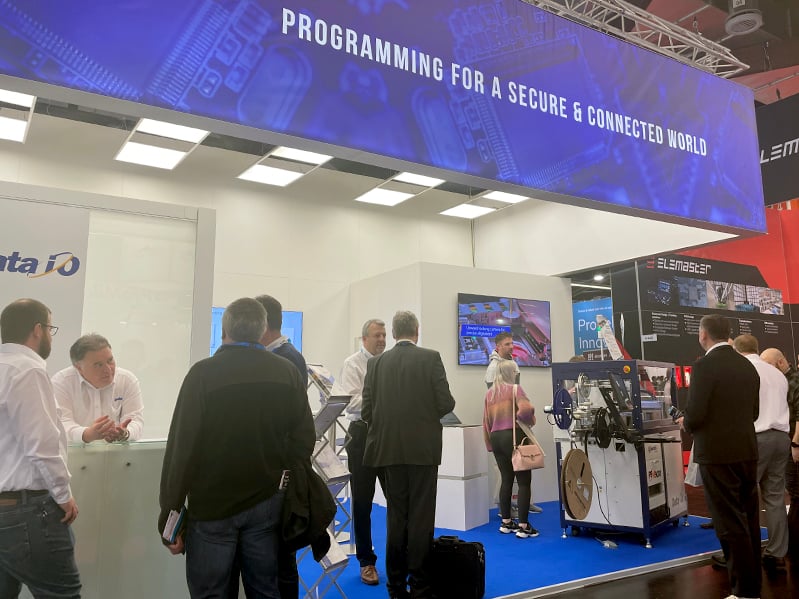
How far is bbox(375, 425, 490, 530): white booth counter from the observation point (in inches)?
233

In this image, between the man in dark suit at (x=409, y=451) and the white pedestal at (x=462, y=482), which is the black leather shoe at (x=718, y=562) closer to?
the white pedestal at (x=462, y=482)

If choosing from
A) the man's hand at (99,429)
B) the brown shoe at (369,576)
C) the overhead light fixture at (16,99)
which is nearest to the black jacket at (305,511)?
the man's hand at (99,429)

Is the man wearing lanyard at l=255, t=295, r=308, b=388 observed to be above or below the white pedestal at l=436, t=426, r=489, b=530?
above

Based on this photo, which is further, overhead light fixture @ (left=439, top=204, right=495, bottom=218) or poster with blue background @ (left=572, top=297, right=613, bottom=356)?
overhead light fixture @ (left=439, top=204, right=495, bottom=218)

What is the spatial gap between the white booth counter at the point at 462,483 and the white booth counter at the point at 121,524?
3336mm

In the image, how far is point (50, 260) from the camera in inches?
135

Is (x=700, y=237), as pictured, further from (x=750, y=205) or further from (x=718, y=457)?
(x=718, y=457)

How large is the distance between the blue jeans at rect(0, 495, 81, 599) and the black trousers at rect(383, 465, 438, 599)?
1.73 metres

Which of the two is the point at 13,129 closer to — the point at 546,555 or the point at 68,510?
the point at 68,510

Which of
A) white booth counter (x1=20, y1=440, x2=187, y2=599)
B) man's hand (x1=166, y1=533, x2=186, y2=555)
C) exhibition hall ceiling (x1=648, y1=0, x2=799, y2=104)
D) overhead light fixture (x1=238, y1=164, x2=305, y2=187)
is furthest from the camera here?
overhead light fixture (x1=238, y1=164, x2=305, y2=187)

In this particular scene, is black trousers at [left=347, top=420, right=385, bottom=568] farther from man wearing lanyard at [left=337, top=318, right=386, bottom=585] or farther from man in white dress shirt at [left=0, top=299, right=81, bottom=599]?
man in white dress shirt at [left=0, top=299, right=81, bottom=599]

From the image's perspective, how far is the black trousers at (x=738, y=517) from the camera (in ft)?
11.1

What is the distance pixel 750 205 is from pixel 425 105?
8.44 ft

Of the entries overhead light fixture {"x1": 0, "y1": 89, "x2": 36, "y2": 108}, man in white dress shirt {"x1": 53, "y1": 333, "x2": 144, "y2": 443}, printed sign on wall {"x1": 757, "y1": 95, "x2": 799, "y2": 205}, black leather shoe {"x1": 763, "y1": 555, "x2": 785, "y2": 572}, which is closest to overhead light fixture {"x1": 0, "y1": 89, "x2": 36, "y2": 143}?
overhead light fixture {"x1": 0, "y1": 89, "x2": 36, "y2": 108}
